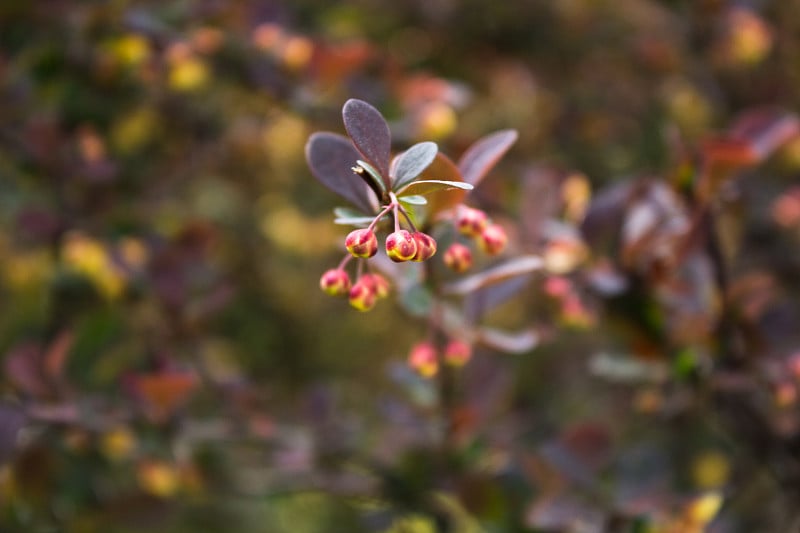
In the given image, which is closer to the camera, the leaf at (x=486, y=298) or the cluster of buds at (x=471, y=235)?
the cluster of buds at (x=471, y=235)

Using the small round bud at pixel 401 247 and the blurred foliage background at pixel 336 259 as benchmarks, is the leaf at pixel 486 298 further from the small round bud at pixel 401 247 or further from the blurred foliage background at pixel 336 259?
the small round bud at pixel 401 247

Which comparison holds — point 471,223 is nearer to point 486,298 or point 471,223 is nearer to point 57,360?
point 486,298

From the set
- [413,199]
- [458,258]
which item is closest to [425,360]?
[458,258]

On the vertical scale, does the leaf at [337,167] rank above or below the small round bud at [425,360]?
above

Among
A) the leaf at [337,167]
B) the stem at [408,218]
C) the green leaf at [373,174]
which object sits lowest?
the stem at [408,218]

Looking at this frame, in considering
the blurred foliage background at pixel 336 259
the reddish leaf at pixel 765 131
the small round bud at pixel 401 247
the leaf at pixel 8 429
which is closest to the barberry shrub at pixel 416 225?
the small round bud at pixel 401 247

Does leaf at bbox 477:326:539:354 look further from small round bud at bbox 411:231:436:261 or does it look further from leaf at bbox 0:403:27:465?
leaf at bbox 0:403:27:465

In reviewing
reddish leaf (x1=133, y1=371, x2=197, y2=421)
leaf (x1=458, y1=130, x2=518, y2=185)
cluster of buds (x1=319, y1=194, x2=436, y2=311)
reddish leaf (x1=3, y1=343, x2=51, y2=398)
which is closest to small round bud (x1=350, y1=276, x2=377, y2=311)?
cluster of buds (x1=319, y1=194, x2=436, y2=311)
